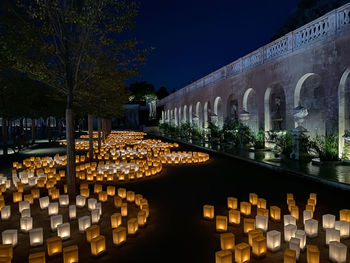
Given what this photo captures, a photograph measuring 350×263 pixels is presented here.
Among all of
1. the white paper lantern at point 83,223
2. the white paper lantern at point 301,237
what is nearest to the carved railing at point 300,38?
the white paper lantern at point 301,237

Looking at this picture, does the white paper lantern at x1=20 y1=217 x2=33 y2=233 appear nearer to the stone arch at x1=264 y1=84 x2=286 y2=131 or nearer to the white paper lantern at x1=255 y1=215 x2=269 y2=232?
the white paper lantern at x1=255 y1=215 x2=269 y2=232

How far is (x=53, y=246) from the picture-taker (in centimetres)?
351

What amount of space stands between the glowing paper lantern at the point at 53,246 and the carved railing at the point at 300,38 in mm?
11400

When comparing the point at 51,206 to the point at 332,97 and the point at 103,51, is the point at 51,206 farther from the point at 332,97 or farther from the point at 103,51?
the point at 332,97

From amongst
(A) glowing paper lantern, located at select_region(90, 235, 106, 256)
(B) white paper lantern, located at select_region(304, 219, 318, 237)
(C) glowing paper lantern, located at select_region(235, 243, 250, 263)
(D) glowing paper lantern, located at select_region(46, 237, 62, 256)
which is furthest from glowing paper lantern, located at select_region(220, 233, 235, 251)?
(D) glowing paper lantern, located at select_region(46, 237, 62, 256)

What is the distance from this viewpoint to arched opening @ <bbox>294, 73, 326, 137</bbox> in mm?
13656

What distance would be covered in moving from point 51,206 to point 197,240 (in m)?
2.84

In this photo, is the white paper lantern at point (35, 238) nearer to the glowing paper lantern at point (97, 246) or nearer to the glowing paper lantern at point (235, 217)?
the glowing paper lantern at point (97, 246)

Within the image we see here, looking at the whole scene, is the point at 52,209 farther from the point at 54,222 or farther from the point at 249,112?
the point at 249,112

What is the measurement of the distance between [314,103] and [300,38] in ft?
11.6

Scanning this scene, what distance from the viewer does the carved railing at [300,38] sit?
10367mm

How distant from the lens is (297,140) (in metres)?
11.1

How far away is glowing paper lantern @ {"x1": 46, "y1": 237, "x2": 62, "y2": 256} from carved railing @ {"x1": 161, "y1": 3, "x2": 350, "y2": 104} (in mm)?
11400

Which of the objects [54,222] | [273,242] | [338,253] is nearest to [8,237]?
[54,222]
